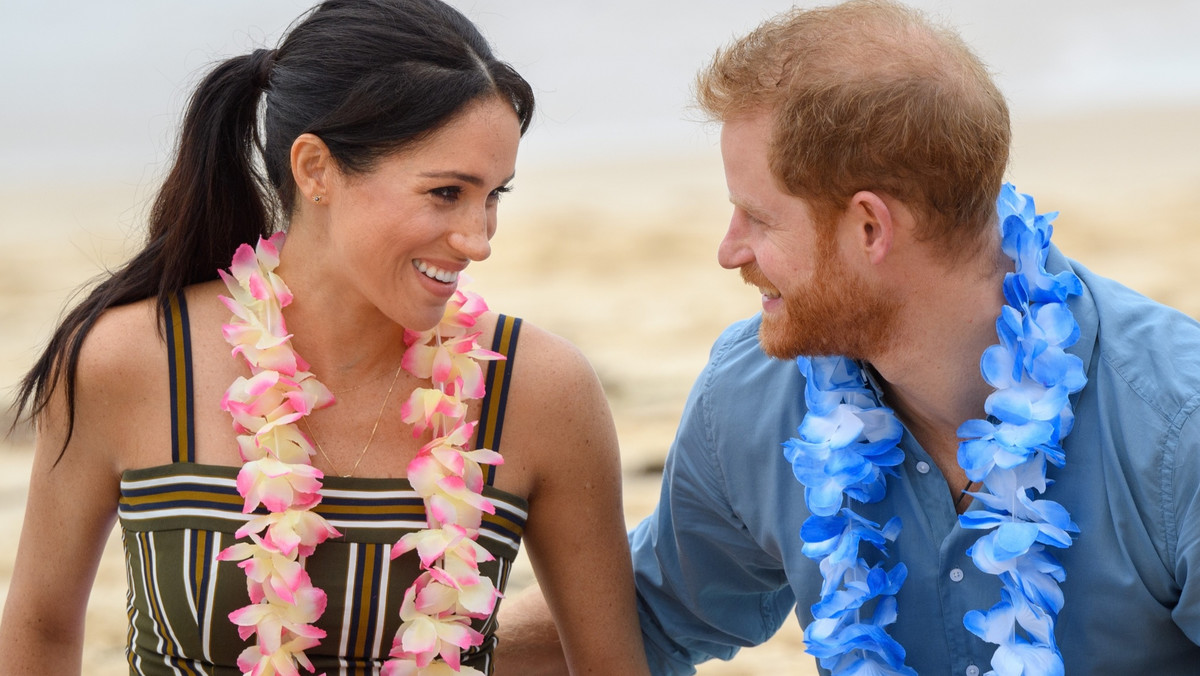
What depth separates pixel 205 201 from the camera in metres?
2.72

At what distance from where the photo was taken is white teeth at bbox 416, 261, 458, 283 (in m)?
2.48

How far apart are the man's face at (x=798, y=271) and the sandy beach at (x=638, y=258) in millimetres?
1935

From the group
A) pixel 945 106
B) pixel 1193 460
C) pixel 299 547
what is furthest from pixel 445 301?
pixel 1193 460

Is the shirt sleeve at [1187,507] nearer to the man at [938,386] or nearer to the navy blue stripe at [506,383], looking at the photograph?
the man at [938,386]

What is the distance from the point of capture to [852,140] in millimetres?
2357

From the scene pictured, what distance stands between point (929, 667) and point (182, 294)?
163 centimetres

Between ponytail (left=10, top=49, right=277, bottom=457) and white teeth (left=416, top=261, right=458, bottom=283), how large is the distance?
0.46 metres

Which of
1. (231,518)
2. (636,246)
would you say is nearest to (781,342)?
(231,518)

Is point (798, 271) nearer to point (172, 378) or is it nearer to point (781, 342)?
point (781, 342)

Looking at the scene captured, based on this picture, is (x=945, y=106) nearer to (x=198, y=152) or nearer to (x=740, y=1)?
(x=198, y=152)

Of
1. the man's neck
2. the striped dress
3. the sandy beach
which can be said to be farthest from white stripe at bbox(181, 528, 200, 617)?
the sandy beach

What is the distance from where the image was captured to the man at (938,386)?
91.6 inches

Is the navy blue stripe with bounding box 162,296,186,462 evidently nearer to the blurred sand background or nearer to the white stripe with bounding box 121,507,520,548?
the white stripe with bounding box 121,507,520,548

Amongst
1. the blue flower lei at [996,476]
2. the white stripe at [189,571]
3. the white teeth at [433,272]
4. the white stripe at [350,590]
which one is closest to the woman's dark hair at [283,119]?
the white teeth at [433,272]
